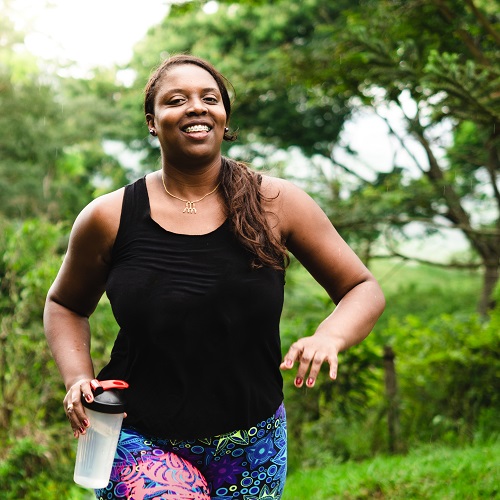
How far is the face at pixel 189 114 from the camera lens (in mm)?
2561

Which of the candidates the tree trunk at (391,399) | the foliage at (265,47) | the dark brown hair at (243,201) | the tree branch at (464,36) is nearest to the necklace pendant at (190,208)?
the dark brown hair at (243,201)

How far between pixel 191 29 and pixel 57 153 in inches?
255

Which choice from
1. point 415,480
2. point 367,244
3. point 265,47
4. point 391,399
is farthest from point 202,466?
point 265,47

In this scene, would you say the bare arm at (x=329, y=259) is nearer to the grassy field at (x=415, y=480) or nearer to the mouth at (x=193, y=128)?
the mouth at (x=193, y=128)

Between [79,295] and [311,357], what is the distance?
94cm

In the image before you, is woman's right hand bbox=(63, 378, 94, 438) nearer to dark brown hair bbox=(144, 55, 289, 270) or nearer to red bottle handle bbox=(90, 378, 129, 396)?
red bottle handle bbox=(90, 378, 129, 396)

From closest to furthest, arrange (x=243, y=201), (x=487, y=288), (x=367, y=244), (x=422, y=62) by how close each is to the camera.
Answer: (x=243, y=201) → (x=422, y=62) → (x=367, y=244) → (x=487, y=288)

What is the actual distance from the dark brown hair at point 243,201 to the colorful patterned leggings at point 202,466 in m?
0.53

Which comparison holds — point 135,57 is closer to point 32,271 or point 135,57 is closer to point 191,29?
point 191,29

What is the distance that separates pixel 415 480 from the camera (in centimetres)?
571

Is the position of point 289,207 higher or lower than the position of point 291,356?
higher

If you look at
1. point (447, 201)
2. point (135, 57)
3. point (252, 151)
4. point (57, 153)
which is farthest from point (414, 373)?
point (57, 153)

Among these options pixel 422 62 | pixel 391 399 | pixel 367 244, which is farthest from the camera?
pixel 367 244

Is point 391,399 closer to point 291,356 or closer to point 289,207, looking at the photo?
point 289,207
